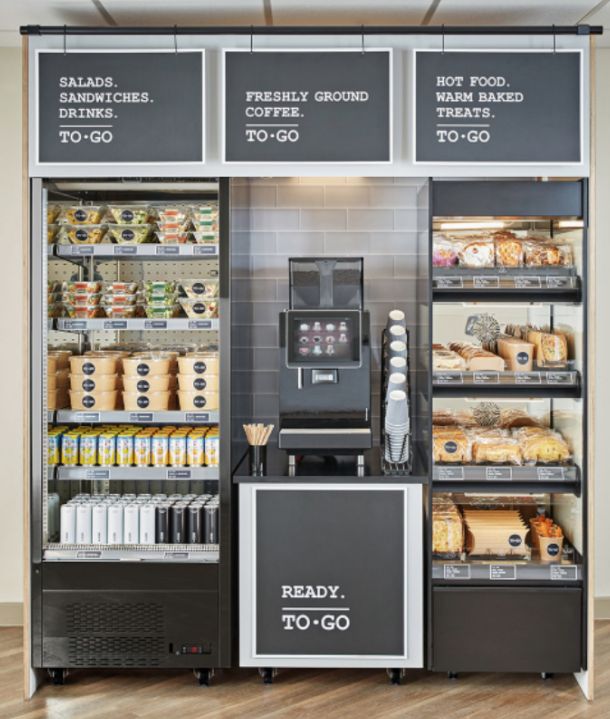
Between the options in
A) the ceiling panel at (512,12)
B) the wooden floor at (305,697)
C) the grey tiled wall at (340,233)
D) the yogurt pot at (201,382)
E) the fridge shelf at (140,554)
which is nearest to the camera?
the wooden floor at (305,697)

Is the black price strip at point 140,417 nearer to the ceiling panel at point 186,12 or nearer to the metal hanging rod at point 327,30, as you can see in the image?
the metal hanging rod at point 327,30

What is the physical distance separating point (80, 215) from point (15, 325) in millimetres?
971

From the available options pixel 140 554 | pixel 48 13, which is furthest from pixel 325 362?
pixel 48 13

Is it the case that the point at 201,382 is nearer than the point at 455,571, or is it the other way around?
the point at 455,571

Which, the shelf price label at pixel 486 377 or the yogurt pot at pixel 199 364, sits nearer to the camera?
the shelf price label at pixel 486 377

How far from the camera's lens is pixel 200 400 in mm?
3736

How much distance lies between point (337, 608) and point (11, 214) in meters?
2.73

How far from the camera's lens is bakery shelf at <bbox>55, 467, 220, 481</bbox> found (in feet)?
12.0

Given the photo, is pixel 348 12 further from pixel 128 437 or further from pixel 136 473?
pixel 136 473

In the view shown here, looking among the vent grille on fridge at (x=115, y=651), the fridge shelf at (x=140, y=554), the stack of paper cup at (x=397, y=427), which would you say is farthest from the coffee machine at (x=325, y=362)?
the vent grille on fridge at (x=115, y=651)

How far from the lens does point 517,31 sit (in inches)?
138

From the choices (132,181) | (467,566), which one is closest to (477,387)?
(467,566)

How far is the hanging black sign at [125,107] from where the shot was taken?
138 inches

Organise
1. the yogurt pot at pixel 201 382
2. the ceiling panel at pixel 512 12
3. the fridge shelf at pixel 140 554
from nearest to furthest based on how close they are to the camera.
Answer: the ceiling panel at pixel 512 12
the fridge shelf at pixel 140 554
the yogurt pot at pixel 201 382
